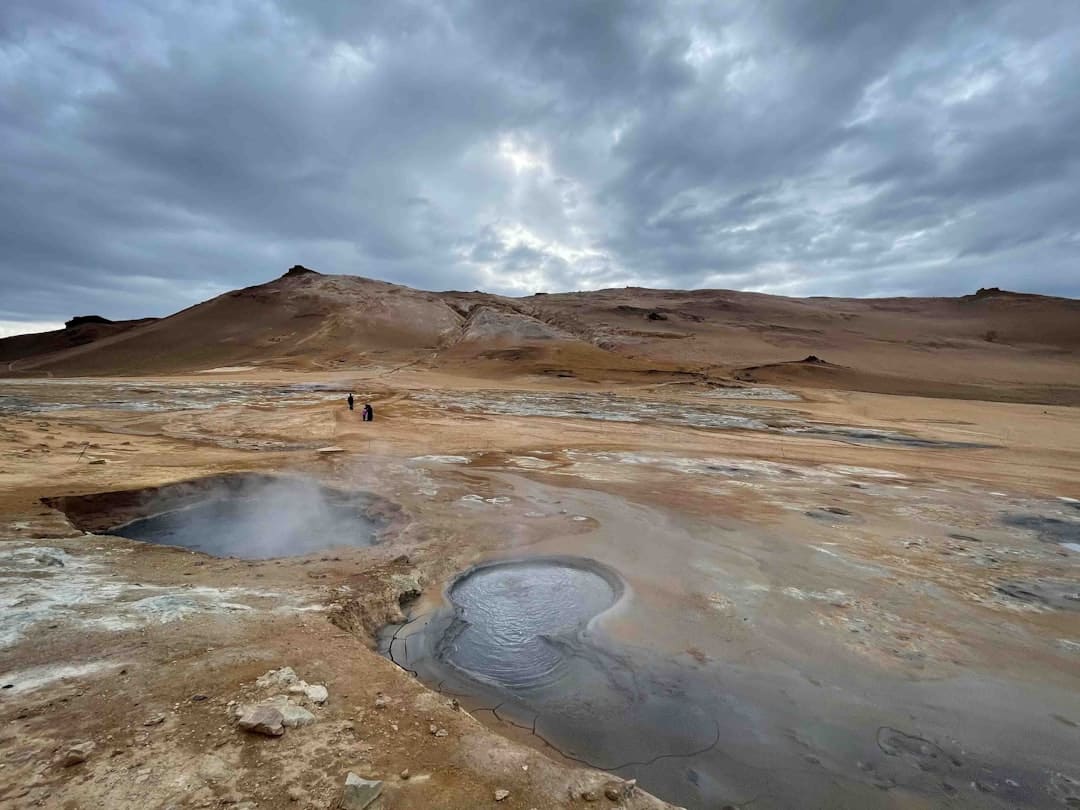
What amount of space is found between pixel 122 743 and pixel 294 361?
143 feet

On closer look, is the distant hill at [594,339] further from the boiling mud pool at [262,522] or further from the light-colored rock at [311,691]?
the light-colored rock at [311,691]

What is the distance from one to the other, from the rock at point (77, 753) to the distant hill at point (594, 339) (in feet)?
113

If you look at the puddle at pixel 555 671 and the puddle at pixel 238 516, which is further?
the puddle at pixel 238 516

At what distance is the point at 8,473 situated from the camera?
8391 mm

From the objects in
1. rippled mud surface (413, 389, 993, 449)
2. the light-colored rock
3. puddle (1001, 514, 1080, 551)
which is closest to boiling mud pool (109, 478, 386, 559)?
the light-colored rock

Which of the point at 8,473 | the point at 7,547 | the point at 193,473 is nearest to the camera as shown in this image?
the point at 7,547

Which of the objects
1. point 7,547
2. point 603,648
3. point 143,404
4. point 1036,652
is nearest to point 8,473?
point 7,547

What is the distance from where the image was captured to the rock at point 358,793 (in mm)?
2438

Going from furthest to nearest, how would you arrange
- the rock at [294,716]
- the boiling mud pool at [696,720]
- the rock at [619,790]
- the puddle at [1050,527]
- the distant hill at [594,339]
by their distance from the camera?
the distant hill at [594,339], the puddle at [1050,527], the boiling mud pool at [696,720], the rock at [294,716], the rock at [619,790]

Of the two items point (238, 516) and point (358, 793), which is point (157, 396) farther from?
point (358, 793)

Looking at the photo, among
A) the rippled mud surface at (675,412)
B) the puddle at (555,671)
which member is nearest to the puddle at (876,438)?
the rippled mud surface at (675,412)

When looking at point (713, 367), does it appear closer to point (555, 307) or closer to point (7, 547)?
point (555, 307)

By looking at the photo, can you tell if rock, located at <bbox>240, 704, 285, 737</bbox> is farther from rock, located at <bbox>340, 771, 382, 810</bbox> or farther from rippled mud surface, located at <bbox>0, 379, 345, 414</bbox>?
rippled mud surface, located at <bbox>0, 379, 345, 414</bbox>

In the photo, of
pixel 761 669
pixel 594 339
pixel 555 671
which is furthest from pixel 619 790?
pixel 594 339
